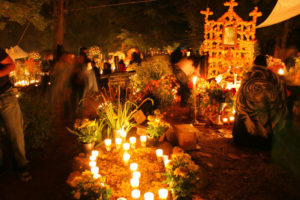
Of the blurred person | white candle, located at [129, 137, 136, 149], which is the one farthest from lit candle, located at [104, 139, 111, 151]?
the blurred person

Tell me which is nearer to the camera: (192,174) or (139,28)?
(192,174)

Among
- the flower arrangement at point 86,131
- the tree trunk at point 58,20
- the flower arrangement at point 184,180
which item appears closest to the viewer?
the flower arrangement at point 184,180

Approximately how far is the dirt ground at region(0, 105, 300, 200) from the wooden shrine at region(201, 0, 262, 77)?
350 cm

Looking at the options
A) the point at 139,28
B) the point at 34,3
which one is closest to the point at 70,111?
the point at 34,3

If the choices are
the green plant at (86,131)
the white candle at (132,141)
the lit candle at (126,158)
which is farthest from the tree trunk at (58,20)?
the lit candle at (126,158)

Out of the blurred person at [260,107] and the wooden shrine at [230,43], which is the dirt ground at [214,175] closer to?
the blurred person at [260,107]

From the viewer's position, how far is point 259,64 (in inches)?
197

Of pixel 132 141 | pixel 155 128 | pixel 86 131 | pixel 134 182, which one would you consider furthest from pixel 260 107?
pixel 86 131

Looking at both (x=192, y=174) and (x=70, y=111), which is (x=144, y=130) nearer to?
(x=192, y=174)

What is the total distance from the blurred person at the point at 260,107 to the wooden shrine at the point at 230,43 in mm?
2868

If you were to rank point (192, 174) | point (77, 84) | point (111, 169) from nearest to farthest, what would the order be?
point (192, 174) → point (111, 169) → point (77, 84)

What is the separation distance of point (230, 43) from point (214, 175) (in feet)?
16.8

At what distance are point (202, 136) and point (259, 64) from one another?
2136 mm

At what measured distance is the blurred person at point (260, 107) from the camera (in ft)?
16.2
